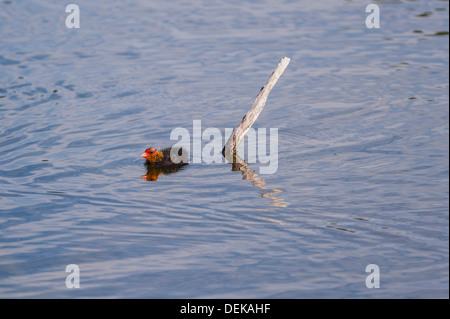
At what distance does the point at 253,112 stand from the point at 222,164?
105cm

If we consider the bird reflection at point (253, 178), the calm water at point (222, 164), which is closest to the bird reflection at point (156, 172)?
the calm water at point (222, 164)

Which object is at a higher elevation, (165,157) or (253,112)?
(253,112)

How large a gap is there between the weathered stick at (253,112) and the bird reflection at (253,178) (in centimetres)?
19

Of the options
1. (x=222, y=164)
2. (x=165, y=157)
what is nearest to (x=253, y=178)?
(x=222, y=164)

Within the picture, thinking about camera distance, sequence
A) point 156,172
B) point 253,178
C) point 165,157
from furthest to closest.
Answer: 1. point 165,157
2. point 156,172
3. point 253,178

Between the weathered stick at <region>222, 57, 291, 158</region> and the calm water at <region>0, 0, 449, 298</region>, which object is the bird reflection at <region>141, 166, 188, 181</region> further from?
the weathered stick at <region>222, 57, 291, 158</region>

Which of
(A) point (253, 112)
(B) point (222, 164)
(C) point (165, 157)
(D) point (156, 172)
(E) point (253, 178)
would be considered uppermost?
(A) point (253, 112)

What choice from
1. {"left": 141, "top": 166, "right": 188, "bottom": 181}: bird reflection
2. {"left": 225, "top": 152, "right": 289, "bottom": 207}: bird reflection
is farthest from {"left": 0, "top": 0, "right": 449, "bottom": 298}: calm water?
{"left": 141, "top": 166, "right": 188, "bottom": 181}: bird reflection

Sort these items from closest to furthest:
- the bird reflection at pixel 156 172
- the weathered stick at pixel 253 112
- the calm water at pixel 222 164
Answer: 1. the calm water at pixel 222 164
2. the bird reflection at pixel 156 172
3. the weathered stick at pixel 253 112

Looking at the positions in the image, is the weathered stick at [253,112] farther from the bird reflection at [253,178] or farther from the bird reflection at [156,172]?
the bird reflection at [156,172]

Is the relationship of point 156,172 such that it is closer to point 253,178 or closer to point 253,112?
point 253,178

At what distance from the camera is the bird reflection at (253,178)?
1052cm

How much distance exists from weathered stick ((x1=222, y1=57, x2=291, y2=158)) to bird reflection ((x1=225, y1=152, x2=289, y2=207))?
0.19 meters

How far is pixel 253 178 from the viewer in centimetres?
1156
